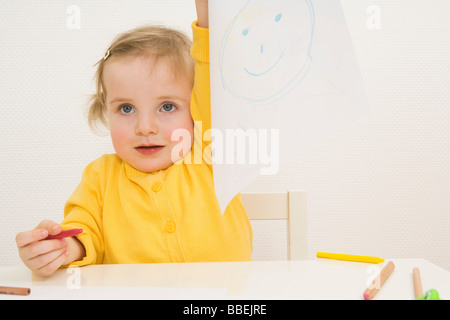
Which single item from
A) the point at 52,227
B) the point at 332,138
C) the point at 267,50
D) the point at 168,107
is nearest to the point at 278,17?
the point at 267,50

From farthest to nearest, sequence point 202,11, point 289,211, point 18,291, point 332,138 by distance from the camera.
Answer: point 332,138
point 289,211
point 202,11
point 18,291

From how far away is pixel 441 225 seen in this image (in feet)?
2.83

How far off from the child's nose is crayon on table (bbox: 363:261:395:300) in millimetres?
316

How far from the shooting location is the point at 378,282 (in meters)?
0.38

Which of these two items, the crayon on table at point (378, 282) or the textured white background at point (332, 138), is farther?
the textured white background at point (332, 138)

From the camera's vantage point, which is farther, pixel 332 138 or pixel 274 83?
pixel 332 138

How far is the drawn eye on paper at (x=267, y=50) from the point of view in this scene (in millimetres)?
407

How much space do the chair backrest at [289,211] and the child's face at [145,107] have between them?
0.14 metres

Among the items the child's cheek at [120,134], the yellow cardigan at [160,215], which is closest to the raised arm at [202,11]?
the yellow cardigan at [160,215]

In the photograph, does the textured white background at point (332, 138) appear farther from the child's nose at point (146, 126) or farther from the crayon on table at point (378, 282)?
the crayon on table at point (378, 282)

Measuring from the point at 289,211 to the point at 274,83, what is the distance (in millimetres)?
247

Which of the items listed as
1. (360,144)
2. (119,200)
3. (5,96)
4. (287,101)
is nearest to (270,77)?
(287,101)

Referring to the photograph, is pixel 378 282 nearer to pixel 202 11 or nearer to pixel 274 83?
pixel 274 83

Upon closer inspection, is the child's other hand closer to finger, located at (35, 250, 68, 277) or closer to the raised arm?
finger, located at (35, 250, 68, 277)
